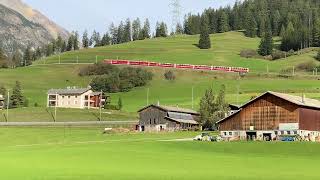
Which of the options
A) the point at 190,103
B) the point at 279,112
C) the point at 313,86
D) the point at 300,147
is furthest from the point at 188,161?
the point at 313,86

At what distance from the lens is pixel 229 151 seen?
69812 millimetres

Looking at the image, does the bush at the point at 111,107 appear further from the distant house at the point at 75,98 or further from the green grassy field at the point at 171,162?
the green grassy field at the point at 171,162

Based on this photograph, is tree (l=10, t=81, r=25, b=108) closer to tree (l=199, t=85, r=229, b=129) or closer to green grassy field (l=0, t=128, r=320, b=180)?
tree (l=199, t=85, r=229, b=129)

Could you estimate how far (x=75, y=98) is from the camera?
578ft

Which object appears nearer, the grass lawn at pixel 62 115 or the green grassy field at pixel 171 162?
the green grassy field at pixel 171 162

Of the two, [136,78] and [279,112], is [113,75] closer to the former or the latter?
[136,78]

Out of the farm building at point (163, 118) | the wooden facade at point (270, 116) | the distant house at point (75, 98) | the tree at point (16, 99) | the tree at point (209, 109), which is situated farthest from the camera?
the distant house at point (75, 98)

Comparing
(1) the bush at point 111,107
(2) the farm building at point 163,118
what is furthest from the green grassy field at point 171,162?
(1) the bush at point 111,107

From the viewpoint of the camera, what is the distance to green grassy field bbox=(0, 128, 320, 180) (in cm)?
4151

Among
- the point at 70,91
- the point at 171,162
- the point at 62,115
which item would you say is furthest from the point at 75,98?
the point at 171,162

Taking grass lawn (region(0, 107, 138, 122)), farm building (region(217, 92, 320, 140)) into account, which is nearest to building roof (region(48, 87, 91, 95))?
grass lawn (region(0, 107, 138, 122))

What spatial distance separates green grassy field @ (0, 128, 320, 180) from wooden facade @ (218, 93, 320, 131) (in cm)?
1854

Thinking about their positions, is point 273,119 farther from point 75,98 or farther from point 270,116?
point 75,98

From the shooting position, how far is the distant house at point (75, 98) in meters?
175
